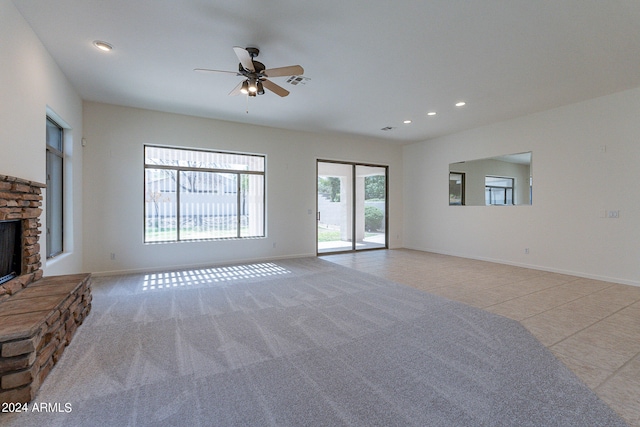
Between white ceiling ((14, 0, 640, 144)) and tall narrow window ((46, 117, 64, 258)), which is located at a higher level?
white ceiling ((14, 0, 640, 144))

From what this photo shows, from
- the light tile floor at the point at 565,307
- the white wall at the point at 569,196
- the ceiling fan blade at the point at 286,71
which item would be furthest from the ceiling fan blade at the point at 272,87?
the white wall at the point at 569,196

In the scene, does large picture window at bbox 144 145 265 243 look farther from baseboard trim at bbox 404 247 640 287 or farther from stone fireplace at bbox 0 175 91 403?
baseboard trim at bbox 404 247 640 287

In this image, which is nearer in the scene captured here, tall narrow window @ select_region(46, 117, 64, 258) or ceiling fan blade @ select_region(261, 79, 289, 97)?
ceiling fan blade @ select_region(261, 79, 289, 97)

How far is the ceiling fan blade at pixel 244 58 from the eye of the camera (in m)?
2.85

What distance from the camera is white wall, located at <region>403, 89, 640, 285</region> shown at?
452cm

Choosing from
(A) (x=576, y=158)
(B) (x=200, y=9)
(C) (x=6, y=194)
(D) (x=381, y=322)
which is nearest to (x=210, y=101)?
(B) (x=200, y=9)

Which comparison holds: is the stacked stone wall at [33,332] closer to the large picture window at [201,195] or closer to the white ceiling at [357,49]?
the white ceiling at [357,49]

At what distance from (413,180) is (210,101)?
5.89 m

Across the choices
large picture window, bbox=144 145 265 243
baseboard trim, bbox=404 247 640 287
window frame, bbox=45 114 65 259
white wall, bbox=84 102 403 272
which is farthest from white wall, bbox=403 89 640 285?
window frame, bbox=45 114 65 259

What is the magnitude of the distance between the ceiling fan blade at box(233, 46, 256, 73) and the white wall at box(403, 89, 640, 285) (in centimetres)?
559

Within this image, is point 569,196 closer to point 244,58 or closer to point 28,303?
point 244,58

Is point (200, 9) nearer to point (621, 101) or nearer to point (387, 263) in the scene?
point (387, 263)

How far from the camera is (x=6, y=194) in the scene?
8.18ft

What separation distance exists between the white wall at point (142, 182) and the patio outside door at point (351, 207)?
0.39m
